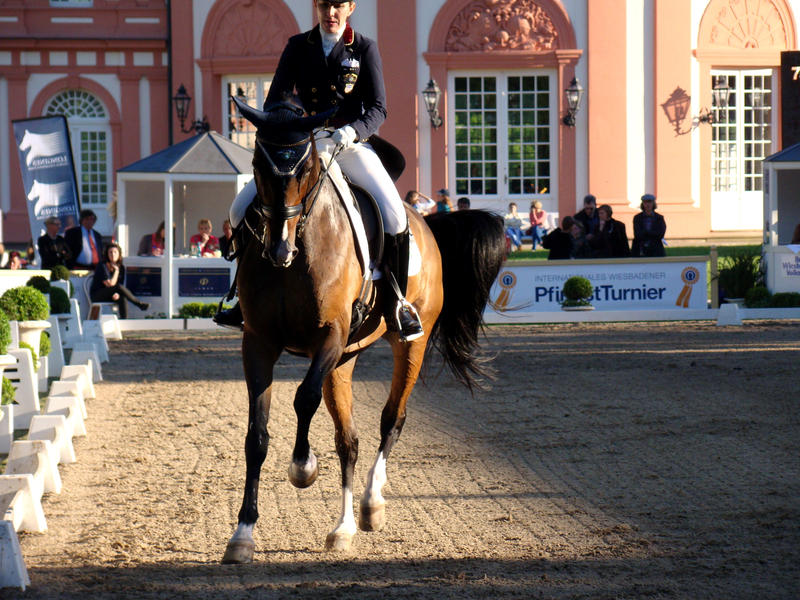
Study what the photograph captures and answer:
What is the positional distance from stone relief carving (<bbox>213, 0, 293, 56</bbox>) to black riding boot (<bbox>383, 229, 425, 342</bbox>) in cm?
2395

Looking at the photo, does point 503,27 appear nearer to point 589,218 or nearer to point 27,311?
point 589,218

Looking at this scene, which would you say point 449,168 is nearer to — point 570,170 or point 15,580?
point 570,170

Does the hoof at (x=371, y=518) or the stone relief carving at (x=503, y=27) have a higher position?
the stone relief carving at (x=503, y=27)

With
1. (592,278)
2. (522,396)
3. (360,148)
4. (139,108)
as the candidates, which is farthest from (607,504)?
(139,108)

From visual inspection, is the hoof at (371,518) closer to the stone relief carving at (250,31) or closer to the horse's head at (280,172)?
the horse's head at (280,172)

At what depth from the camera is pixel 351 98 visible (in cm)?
687

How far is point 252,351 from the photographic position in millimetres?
5875

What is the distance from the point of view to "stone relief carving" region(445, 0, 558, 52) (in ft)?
95.8

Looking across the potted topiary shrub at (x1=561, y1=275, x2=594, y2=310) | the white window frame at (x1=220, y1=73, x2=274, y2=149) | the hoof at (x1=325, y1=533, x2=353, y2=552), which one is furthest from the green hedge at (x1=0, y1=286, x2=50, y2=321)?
the white window frame at (x1=220, y1=73, x2=274, y2=149)

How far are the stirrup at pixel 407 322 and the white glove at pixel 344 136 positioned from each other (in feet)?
3.36

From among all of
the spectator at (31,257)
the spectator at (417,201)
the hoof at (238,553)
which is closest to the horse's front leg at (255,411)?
the hoof at (238,553)

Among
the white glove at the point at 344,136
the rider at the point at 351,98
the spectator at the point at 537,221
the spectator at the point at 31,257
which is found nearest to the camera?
the white glove at the point at 344,136

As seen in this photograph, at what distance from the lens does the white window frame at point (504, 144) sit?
29.6 m

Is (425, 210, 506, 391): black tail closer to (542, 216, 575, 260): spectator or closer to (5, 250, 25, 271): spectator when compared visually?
(542, 216, 575, 260): spectator
